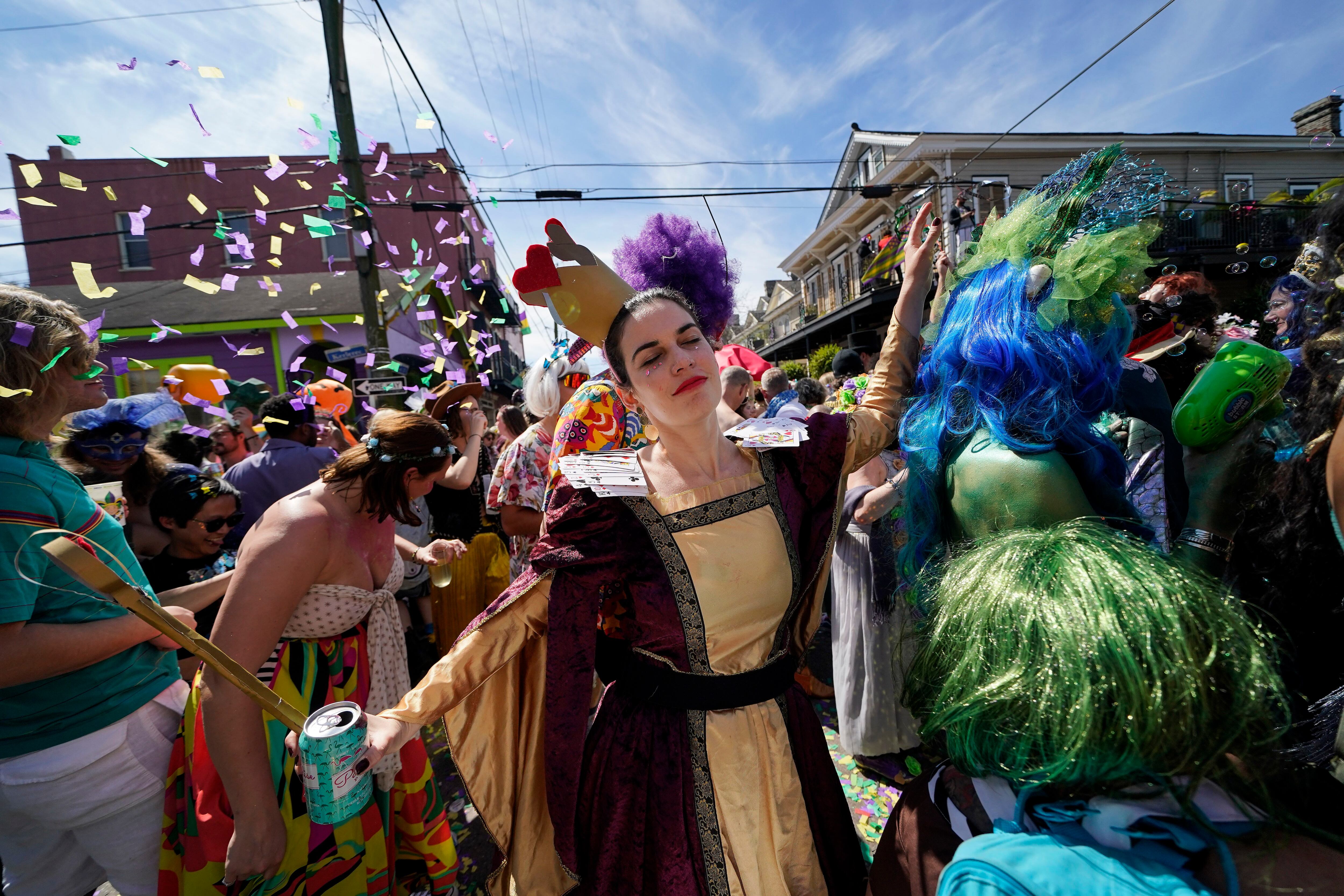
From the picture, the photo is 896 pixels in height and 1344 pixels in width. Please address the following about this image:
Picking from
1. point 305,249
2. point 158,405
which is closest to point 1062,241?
point 158,405

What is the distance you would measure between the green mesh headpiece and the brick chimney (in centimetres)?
1434

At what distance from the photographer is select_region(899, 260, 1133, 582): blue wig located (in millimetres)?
1256

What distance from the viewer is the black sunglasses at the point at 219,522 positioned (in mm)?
2490

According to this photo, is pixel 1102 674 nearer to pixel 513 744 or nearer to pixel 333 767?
pixel 333 767

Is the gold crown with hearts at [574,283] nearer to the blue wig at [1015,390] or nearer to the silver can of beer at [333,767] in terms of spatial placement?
the blue wig at [1015,390]

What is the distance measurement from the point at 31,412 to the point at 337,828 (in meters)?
1.35

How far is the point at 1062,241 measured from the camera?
1341mm

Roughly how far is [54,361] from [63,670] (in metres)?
0.74

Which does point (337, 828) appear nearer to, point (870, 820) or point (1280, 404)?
point (870, 820)

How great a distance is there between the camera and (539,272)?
1.67m

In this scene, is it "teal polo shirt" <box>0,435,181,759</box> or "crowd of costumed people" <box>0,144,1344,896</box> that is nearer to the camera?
"crowd of costumed people" <box>0,144,1344,896</box>

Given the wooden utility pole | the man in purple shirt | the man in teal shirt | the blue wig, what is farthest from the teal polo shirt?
the wooden utility pole

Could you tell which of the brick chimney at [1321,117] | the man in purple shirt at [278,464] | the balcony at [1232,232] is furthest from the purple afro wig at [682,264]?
the brick chimney at [1321,117]

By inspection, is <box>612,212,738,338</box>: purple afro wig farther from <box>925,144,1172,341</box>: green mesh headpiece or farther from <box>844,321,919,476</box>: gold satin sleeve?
<box>925,144,1172,341</box>: green mesh headpiece
